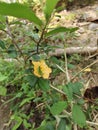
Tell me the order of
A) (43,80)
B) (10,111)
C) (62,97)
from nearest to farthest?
(43,80) → (62,97) → (10,111)

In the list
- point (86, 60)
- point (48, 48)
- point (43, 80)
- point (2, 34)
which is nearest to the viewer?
point (43, 80)

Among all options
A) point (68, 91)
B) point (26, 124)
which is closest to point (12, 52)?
point (68, 91)

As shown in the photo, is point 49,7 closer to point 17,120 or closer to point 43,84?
point 43,84

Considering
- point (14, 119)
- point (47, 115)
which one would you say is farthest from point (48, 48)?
point (14, 119)

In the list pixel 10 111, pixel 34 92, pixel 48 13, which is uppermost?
pixel 48 13

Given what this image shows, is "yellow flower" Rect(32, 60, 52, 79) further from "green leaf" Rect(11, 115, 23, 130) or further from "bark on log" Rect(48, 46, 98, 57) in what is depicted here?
"bark on log" Rect(48, 46, 98, 57)

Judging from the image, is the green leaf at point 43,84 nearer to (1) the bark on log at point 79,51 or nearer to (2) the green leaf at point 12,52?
(2) the green leaf at point 12,52

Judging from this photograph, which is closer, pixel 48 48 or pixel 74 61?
pixel 48 48

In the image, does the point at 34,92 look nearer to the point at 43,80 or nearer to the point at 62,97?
the point at 62,97
